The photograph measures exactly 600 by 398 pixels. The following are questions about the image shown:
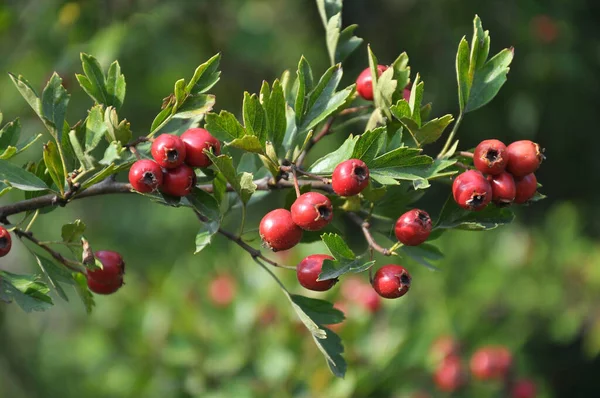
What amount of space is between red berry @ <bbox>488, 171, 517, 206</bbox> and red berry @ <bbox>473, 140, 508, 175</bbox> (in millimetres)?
12

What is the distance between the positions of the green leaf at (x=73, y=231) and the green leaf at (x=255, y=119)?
31 cm

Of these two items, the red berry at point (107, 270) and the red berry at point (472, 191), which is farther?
the red berry at point (107, 270)

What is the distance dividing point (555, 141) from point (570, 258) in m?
0.97

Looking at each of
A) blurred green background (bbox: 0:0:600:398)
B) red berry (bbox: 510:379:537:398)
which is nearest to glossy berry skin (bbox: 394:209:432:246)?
blurred green background (bbox: 0:0:600:398)

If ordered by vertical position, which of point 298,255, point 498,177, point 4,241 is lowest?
point 298,255

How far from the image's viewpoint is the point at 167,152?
1116 mm

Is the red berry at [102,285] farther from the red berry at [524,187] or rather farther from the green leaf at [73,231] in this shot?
the red berry at [524,187]

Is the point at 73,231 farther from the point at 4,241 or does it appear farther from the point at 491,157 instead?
the point at 491,157

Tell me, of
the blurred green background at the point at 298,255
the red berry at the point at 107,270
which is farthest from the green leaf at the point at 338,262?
the blurred green background at the point at 298,255

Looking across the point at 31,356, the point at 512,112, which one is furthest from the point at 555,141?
the point at 31,356

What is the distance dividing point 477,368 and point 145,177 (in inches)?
78.6

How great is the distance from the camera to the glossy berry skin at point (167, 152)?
44.1 inches

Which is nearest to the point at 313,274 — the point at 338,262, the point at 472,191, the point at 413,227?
the point at 338,262

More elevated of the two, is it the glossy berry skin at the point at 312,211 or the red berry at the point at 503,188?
the glossy berry skin at the point at 312,211
